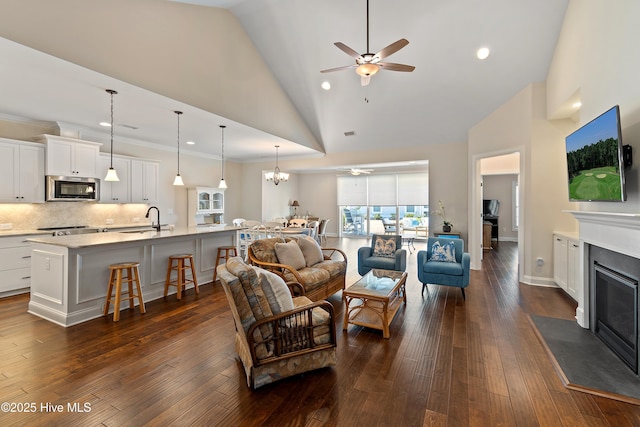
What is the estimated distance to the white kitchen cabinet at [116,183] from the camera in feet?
18.9

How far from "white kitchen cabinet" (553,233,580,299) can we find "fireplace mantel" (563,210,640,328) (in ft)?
2.57

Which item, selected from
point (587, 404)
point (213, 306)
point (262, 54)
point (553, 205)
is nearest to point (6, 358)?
point (213, 306)

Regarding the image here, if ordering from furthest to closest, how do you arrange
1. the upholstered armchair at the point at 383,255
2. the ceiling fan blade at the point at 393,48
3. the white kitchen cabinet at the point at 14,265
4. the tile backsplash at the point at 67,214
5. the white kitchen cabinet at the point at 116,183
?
the white kitchen cabinet at the point at 116,183
the tile backsplash at the point at 67,214
the upholstered armchair at the point at 383,255
the white kitchen cabinet at the point at 14,265
the ceiling fan blade at the point at 393,48

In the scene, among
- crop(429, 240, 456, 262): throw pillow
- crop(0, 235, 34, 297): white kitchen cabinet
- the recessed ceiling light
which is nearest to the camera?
crop(0, 235, 34, 297): white kitchen cabinet

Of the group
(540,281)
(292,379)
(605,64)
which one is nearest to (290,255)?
(292,379)

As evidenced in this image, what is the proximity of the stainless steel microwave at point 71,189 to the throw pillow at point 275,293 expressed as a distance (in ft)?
16.3

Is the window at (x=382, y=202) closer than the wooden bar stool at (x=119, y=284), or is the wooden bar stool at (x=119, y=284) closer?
the wooden bar stool at (x=119, y=284)

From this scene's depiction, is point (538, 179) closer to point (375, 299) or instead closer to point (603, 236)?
A: point (603, 236)

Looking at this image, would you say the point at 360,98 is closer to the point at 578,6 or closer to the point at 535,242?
the point at 578,6

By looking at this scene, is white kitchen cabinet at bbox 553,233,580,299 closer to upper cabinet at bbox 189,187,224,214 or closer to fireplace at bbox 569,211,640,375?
fireplace at bbox 569,211,640,375

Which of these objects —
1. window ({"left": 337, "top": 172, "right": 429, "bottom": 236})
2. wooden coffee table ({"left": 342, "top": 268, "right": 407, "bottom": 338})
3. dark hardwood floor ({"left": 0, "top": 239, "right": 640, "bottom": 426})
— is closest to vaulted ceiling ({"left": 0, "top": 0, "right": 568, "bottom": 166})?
dark hardwood floor ({"left": 0, "top": 239, "right": 640, "bottom": 426})

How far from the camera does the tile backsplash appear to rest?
4.81m

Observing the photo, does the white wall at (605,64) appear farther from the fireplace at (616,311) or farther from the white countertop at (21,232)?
the white countertop at (21,232)

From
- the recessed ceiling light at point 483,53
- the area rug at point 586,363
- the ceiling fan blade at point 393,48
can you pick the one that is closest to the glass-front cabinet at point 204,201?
the ceiling fan blade at point 393,48
